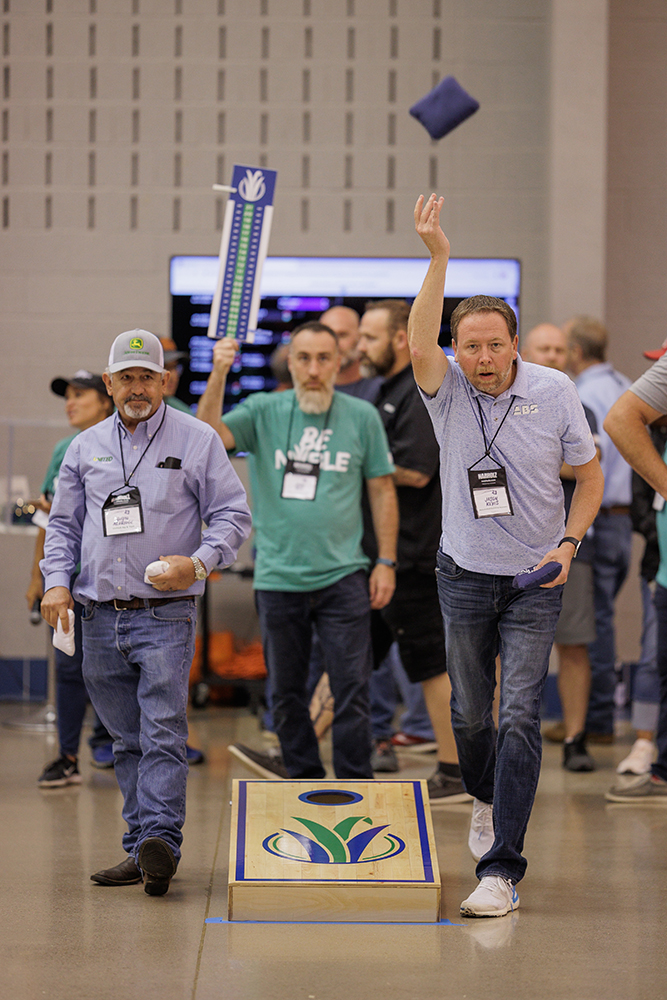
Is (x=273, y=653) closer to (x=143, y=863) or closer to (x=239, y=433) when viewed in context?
(x=239, y=433)

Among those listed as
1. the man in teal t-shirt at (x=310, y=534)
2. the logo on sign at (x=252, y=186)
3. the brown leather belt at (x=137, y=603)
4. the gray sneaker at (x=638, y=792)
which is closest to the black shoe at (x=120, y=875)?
the brown leather belt at (x=137, y=603)

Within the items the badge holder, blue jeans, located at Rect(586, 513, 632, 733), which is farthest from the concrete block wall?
the badge holder

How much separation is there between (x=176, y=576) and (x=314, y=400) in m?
1.15

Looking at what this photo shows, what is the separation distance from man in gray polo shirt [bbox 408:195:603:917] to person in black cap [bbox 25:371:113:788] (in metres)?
2.14

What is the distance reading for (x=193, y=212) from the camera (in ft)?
23.4

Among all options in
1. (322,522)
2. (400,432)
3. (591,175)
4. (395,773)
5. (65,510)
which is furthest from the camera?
(591,175)

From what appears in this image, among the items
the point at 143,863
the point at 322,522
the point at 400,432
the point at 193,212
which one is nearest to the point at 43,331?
the point at 193,212

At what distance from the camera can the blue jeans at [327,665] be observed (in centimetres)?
409

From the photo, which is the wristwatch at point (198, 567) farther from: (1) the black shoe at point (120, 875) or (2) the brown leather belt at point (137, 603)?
(1) the black shoe at point (120, 875)

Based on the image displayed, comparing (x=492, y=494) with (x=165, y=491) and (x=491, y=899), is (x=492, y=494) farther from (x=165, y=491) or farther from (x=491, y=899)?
(x=491, y=899)

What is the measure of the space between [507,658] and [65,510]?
1.36m

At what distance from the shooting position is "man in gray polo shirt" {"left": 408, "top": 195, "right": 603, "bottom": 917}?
309 cm

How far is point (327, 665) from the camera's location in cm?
416

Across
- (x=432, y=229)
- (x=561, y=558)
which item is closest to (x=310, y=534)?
(x=561, y=558)
